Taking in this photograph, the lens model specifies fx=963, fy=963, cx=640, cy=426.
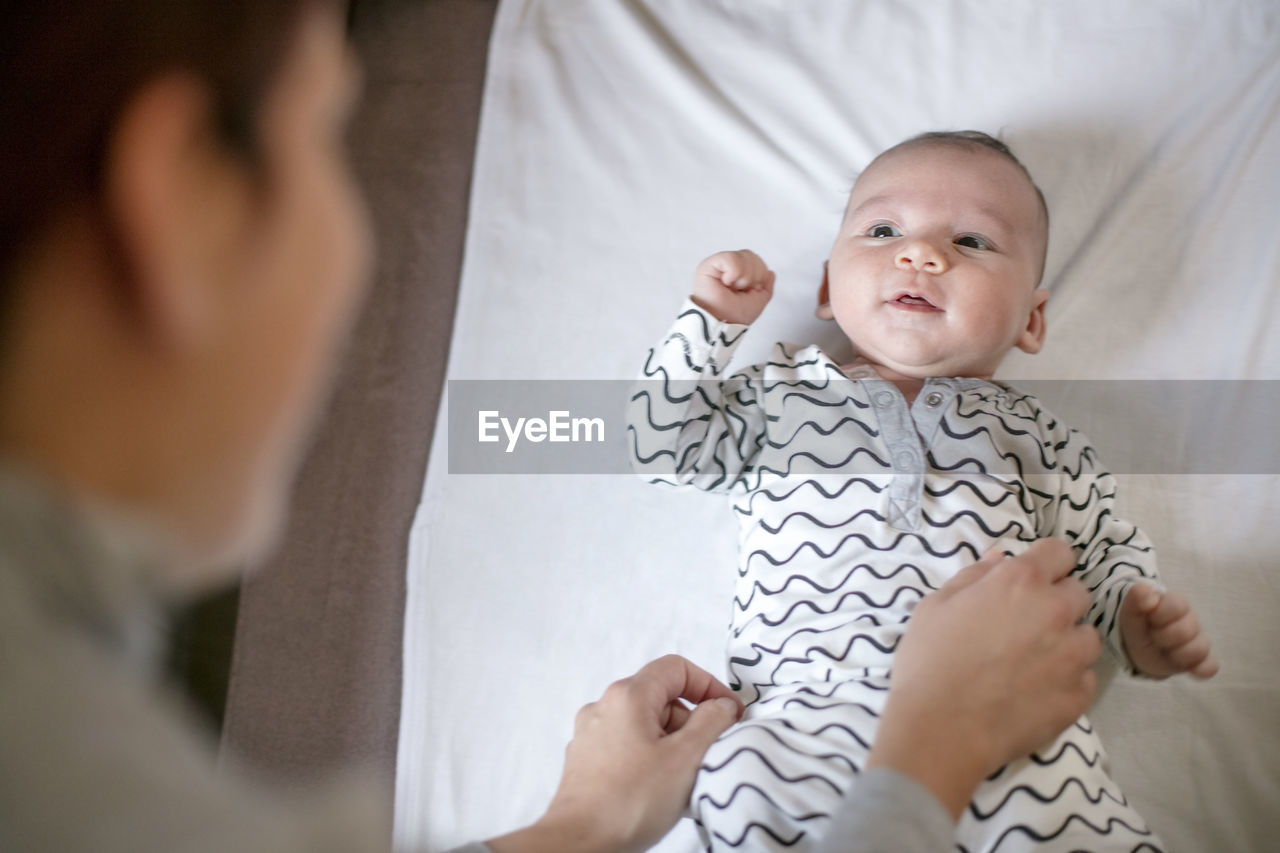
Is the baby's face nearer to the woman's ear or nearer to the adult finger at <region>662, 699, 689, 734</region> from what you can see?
the adult finger at <region>662, 699, 689, 734</region>

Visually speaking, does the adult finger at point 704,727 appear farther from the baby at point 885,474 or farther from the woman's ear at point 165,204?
the woman's ear at point 165,204

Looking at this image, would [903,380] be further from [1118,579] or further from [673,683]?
[673,683]

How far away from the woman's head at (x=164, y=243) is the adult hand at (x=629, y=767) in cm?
41

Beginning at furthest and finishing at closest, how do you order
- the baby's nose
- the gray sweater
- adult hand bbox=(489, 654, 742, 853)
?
the baby's nose → adult hand bbox=(489, 654, 742, 853) → the gray sweater

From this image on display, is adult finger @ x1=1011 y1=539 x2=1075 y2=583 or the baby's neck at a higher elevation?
the baby's neck

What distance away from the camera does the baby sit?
2.74ft

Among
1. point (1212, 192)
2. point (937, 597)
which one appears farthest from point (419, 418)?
point (1212, 192)

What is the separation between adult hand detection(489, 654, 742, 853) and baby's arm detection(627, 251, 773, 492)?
24cm

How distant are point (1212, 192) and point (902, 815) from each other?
3.15 feet

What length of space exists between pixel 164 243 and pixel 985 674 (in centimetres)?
66

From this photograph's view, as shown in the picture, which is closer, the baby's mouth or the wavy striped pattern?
the wavy striped pattern

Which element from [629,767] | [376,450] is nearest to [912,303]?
[629,767]

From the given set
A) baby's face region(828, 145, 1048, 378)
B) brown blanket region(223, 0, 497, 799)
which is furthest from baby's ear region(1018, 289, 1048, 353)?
brown blanket region(223, 0, 497, 799)

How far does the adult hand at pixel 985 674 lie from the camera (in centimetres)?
71
